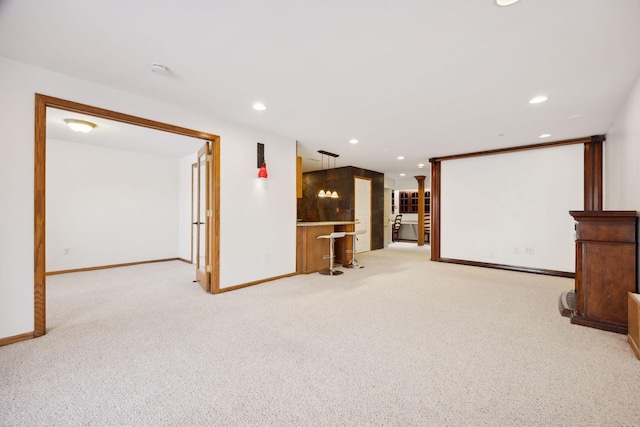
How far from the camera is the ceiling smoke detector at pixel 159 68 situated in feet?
7.82

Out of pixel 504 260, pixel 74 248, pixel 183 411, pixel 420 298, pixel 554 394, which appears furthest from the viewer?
pixel 504 260

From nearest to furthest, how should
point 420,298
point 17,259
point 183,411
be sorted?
point 183,411 < point 17,259 < point 420,298

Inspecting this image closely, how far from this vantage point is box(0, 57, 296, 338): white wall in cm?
231

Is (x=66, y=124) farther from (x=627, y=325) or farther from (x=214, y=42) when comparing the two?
(x=627, y=325)

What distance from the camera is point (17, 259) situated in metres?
2.35

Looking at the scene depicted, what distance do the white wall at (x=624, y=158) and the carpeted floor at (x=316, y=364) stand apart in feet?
4.68

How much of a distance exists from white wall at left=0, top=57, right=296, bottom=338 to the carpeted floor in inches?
22.5

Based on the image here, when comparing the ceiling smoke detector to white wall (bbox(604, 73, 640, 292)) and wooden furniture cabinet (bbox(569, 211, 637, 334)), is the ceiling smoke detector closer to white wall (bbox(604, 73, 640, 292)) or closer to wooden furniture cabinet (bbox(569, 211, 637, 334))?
wooden furniture cabinet (bbox(569, 211, 637, 334))

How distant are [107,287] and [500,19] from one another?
539 cm

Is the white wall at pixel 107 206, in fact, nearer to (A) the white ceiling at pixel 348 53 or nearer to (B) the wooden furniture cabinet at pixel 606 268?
(A) the white ceiling at pixel 348 53

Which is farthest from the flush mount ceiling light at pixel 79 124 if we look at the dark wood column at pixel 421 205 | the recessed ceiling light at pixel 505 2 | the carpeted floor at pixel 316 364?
the dark wood column at pixel 421 205

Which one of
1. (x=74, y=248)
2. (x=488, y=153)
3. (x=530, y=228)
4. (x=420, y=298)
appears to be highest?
(x=488, y=153)

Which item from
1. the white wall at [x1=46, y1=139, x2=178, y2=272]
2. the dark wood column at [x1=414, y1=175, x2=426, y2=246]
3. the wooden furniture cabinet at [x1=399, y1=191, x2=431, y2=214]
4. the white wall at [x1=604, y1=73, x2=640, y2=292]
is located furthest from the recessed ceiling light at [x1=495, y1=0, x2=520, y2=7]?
the wooden furniture cabinet at [x1=399, y1=191, x2=431, y2=214]

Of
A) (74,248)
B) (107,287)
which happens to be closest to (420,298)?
(107,287)
